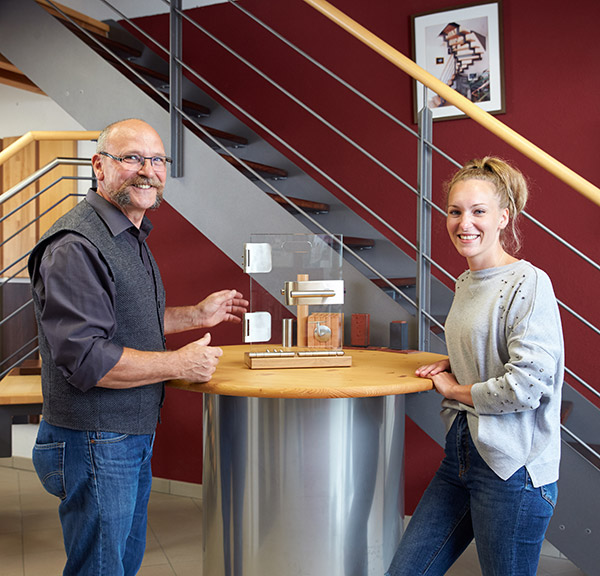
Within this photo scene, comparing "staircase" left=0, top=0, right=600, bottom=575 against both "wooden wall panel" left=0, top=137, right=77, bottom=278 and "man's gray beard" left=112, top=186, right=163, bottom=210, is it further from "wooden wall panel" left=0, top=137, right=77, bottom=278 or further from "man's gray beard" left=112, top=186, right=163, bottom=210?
"wooden wall panel" left=0, top=137, right=77, bottom=278

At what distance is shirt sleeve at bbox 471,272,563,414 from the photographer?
1.63m

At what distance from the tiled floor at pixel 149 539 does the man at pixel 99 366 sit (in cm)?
155

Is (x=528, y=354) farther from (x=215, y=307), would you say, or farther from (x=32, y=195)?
(x=32, y=195)

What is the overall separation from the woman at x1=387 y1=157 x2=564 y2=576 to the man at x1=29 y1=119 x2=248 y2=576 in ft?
2.19

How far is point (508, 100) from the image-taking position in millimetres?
3461

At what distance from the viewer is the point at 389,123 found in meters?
3.74

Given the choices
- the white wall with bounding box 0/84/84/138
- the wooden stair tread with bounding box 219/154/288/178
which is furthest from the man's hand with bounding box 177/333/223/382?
the white wall with bounding box 0/84/84/138

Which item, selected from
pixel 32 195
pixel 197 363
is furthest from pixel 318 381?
pixel 32 195

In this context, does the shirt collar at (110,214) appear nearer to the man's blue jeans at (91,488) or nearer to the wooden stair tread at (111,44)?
the man's blue jeans at (91,488)

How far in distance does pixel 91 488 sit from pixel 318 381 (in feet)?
2.11

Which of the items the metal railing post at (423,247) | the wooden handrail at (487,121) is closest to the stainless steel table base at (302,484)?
the metal railing post at (423,247)

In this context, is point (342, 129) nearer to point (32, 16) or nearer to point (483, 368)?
point (32, 16)

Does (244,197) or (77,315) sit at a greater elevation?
(244,197)

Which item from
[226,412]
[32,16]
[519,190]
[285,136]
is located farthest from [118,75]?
[519,190]
